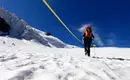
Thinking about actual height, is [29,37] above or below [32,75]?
above

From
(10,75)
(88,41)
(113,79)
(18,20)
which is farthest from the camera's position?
(18,20)

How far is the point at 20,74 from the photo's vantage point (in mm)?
6129

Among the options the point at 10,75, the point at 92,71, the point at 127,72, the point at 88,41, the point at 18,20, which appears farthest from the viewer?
the point at 18,20

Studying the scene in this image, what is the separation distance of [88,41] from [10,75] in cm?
1026

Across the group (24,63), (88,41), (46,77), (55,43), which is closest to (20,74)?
(46,77)

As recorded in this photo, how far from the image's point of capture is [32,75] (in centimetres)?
628

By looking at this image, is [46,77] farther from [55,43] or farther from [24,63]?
[55,43]

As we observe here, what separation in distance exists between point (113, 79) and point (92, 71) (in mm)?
697

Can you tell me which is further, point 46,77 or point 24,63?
point 24,63

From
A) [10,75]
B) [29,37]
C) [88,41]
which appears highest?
[29,37]

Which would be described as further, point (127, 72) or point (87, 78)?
point (127, 72)

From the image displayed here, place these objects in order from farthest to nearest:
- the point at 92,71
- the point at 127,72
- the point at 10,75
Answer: the point at 127,72 → the point at 92,71 → the point at 10,75

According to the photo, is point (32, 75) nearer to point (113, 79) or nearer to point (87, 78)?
point (87, 78)

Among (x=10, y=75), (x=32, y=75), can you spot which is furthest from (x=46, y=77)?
(x=10, y=75)
